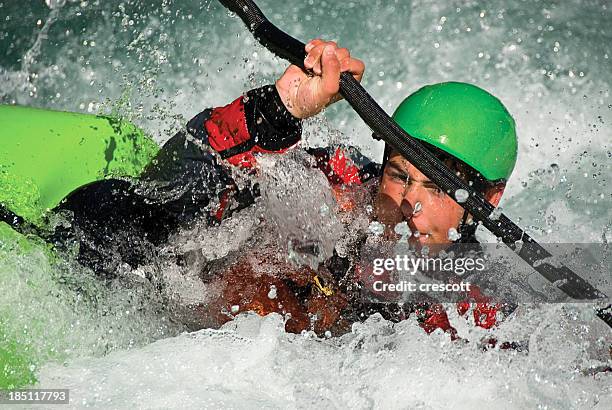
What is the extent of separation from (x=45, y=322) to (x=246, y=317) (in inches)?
14.2

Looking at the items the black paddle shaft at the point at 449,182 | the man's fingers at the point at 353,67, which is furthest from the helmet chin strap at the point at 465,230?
the man's fingers at the point at 353,67

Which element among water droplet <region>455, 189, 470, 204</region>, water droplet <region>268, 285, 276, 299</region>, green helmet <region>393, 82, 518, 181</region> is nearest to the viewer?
water droplet <region>455, 189, 470, 204</region>

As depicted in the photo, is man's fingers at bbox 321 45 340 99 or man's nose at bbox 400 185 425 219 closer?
man's fingers at bbox 321 45 340 99

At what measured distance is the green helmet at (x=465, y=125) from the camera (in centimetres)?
177

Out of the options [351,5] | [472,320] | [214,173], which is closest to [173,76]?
[351,5]

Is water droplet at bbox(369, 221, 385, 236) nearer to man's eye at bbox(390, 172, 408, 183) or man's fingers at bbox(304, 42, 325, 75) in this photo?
man's eye at bbox(390, 172, 408, 183)

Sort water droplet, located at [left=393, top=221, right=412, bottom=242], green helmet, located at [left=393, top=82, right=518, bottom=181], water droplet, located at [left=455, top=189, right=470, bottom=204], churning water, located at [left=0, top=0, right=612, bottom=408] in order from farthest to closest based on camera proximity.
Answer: churning water, located at [left=0, top=0, right=612, bottom=408]
green helmet, located at [left=393, top=82, right=518, bottom=181]
water droplet, located at [left=393, top=221, right=412, bottom=242]
water droplet, located at [left=455, top=189, right=470, bottom=204]

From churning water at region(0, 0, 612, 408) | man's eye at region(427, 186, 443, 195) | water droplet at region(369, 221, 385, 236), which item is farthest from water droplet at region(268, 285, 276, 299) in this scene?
churning water at region(0, 0, 612, 408)

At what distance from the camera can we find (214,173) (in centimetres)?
163

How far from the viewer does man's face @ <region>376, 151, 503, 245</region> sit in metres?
1.62

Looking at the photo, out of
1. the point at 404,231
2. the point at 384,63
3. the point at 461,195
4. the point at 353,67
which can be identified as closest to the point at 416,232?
the point at 404,231

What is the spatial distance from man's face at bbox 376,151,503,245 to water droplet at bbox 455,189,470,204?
181 mm

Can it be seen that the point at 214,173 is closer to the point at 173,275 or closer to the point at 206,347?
the point at 173,275

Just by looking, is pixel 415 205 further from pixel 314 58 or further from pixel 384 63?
pixel 384 63
